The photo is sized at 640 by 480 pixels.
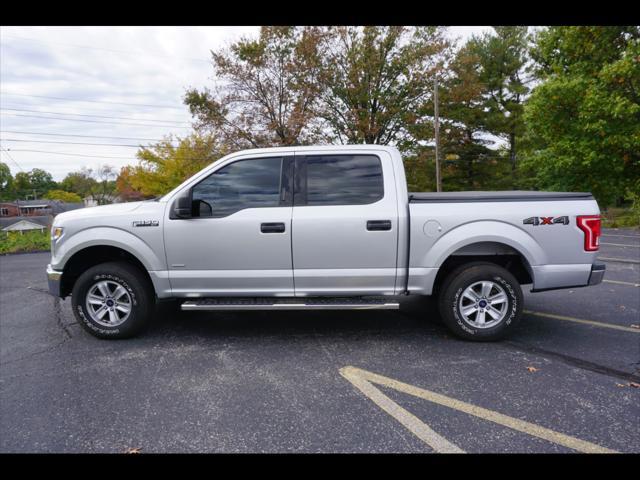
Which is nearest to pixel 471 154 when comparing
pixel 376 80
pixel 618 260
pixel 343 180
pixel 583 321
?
pixel 376 80

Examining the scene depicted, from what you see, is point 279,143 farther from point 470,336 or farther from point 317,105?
point 470,336

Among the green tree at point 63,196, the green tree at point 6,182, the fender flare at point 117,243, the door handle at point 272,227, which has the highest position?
the green tree at point 6,182

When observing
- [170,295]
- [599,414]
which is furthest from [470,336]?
[170,295]

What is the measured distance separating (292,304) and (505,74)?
35.4 metres

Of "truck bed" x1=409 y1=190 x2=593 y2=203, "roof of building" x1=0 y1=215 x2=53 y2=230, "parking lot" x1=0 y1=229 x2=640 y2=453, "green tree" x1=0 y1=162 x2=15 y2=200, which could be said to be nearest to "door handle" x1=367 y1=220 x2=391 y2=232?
"truck bed" x1=409 y1=190 x2=593 y2=203

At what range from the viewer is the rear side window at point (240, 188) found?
3.96m

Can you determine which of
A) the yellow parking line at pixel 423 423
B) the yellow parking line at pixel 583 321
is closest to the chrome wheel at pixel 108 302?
the yellow parking line at pixel 423 423

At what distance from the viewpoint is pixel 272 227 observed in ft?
12.6

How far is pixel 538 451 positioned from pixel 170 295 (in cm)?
361

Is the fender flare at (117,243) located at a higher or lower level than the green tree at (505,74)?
lower

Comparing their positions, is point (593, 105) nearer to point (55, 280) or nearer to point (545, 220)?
point (545, 220)

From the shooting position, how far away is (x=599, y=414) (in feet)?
8.46

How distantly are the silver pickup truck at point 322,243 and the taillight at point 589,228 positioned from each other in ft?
0.04

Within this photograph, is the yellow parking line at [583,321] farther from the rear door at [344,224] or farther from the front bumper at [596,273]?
the rear door at [344,224]
